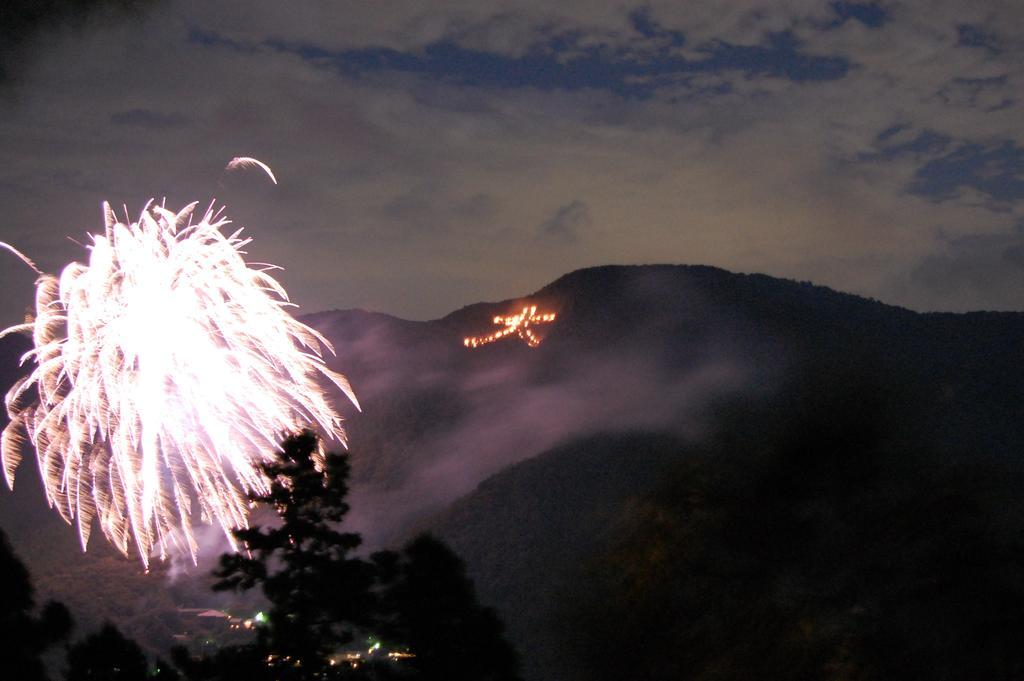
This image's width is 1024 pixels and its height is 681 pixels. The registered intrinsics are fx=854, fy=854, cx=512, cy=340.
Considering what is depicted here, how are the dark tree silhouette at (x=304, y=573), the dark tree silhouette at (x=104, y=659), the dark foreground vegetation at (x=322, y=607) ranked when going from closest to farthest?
1. the dark foreground vegetation at (x=322, y=607)
2. the dark tree silhouette at (x=304, y=573)
3. the dark tree silhouette at (x=104, y=659)

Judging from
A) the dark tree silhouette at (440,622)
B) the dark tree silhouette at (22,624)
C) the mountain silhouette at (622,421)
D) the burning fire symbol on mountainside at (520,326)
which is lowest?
the dark tree silhouette at (440,622)

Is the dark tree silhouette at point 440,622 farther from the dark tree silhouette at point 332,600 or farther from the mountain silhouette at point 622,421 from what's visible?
the mountain silhouette at point 622,421

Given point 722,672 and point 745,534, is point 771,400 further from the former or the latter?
point 722,672

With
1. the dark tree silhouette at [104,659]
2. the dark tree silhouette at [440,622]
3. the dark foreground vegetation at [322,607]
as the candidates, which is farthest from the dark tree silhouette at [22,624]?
the dark tree silhouette at [440,622]

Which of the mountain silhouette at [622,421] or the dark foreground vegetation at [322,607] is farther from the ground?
the mountain silhouette at [622,421]

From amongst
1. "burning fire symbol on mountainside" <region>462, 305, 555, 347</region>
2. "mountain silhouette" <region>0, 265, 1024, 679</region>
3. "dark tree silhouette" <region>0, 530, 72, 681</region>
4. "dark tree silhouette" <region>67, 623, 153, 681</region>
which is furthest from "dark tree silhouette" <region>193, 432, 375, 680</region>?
"burning fire symbol on mountainside" <region>462, 305, 555, 347</region>

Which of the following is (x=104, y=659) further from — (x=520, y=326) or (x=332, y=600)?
(x=520, y=326)

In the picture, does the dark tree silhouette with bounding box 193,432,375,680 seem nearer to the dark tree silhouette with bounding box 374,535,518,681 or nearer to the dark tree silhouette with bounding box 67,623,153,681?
the dark tree silhouette with bounding box 374,535,518,681
